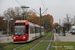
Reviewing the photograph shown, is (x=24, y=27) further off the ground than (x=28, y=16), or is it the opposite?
(x=28, y=16)

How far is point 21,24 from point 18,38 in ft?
6.28

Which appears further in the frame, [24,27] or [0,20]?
[0,20]

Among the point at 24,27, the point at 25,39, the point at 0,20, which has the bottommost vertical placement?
the point at 25,39

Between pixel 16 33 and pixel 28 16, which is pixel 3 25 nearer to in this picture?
pixel 28 16

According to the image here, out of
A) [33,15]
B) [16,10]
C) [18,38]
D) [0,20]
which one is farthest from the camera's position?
[0,20]

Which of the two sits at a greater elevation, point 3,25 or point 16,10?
point 16,10

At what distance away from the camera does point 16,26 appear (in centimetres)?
2066

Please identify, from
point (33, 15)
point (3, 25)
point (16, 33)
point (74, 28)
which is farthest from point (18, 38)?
point (3, 25)

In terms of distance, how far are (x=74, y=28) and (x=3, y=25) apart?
2932cm

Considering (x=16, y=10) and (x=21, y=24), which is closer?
(x=21, y=24)

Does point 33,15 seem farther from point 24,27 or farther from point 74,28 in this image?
point 24,27

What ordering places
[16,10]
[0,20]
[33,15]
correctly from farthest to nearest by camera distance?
1. [0,20]
2. [33,15]
3. [16,10]

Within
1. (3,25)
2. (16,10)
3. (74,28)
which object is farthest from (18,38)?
(3,25)

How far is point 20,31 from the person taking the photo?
2039 centimetres
